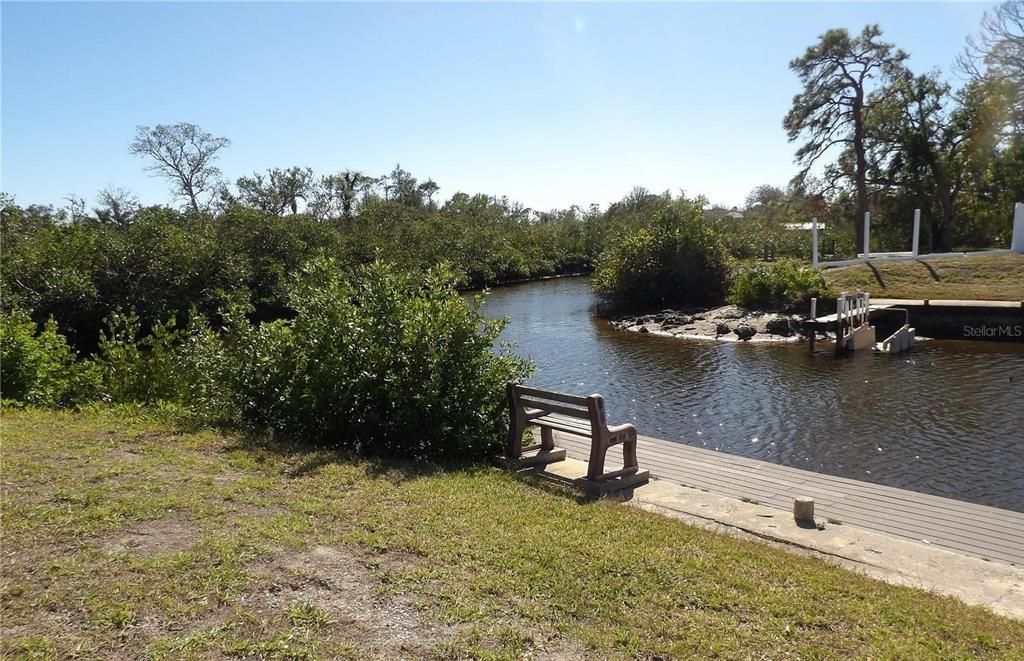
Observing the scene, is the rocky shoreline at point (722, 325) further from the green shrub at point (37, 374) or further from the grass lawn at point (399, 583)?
the grass lawn at point (399, 583)

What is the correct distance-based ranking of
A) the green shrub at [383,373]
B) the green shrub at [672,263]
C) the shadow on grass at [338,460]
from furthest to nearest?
the green shrub at [672,263] → the green shrub at [383,373] → the shadow on grass at [338,460]

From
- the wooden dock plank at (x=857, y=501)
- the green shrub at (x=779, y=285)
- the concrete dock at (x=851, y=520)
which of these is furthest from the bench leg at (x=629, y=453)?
the green shrub at (x=779, y=285)

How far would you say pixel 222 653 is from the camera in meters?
3.08

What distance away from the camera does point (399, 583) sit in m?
3.84

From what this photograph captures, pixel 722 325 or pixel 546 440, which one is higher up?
pixel 546 440

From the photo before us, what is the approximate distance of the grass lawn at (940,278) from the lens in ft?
83.5

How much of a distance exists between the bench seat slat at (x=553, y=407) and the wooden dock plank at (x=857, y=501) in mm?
1570

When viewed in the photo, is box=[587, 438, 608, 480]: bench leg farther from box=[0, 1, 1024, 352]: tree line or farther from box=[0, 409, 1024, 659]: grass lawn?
box=[0, 1, 1024, 352]: tree line

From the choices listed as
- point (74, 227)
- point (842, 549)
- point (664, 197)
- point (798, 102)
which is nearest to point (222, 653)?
point (842, 549)

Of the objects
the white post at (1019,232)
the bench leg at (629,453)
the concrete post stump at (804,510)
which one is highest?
the white post at (1019,232)

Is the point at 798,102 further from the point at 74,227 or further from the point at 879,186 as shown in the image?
the point at 74,227

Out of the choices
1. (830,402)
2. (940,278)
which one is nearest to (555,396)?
(830,402)

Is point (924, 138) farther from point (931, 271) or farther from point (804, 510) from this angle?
point (804, 510)

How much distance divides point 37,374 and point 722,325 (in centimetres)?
2090
